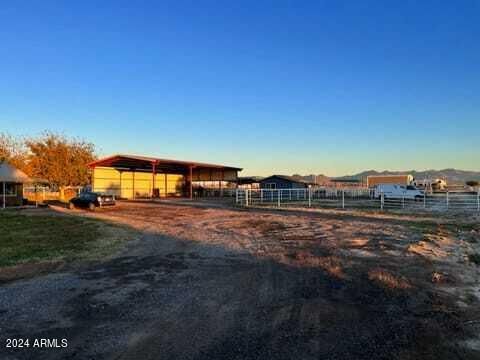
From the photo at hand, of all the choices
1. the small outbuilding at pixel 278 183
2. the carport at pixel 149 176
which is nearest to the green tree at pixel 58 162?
the carport at pixel 149 176

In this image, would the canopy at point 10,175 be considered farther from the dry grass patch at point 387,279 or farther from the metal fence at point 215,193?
the dry grass patch at point 387,279

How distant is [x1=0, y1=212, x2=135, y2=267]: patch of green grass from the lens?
908 centimetres

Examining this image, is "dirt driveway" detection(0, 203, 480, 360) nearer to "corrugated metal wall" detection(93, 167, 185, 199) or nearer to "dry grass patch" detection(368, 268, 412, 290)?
"dry grass patch" detection(368, 268, 412, 290)

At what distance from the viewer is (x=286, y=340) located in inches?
159

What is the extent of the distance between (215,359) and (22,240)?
1076 centimetres

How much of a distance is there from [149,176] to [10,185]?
19.3 metres

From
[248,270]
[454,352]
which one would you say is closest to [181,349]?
[454,352]

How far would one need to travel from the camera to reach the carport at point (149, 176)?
40.0 meters

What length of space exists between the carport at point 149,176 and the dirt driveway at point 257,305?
3144cm

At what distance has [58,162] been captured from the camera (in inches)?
1510

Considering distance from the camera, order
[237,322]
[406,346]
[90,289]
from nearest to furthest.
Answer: [406,346], [237,322], [90,289]

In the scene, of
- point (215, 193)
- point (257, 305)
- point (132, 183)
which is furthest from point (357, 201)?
point (257, 305)

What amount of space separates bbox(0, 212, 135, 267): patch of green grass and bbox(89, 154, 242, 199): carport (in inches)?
909

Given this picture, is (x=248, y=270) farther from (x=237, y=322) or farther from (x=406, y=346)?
(x=406, y=346)
